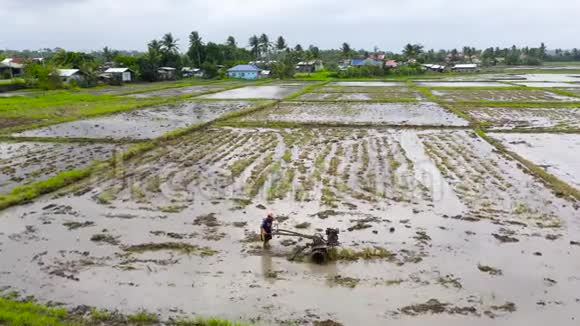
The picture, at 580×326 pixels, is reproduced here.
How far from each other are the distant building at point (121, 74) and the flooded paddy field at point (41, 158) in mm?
34743

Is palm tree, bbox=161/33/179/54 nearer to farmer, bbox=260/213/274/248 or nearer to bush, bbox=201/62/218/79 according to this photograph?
bush, bbox=201/62/218/79

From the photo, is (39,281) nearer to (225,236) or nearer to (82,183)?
(225,236)

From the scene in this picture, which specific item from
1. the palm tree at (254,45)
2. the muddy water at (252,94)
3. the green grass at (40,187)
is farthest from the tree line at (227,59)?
the green grass at (40,187)

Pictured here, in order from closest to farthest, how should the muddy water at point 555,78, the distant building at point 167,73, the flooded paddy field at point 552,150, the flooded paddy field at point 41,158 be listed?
the flooded paddy field at point 41,158 → the flooded paddy field at point 552,150 → the muddy water at point 555,78 → the distant building at point 167,73

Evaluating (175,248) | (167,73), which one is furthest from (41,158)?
(167,73)

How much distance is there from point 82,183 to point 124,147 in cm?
423

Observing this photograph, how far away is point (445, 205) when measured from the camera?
30.8 feet

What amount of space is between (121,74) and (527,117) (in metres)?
41.9

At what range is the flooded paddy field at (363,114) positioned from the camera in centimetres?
2058

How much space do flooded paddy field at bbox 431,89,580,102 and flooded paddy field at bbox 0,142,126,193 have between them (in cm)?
2289

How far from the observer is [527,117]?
2142 centimetres

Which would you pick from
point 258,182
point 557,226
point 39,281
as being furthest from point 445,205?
point 39,281

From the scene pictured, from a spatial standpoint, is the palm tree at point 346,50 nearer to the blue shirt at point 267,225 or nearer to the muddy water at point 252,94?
the muddy water at point 252,94

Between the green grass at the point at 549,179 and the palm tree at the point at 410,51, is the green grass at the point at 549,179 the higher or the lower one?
the lower one
